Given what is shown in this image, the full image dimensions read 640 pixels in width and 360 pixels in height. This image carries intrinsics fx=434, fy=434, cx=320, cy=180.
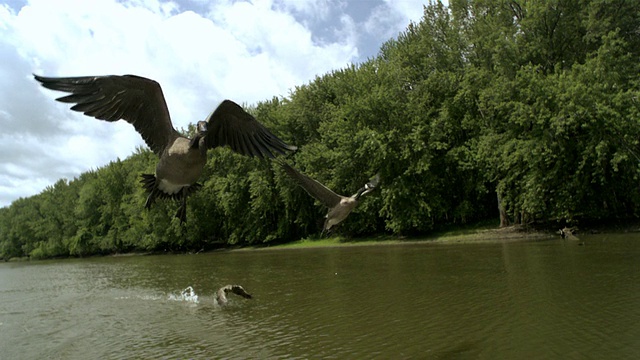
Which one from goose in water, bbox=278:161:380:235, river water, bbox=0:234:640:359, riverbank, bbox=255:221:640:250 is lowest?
river water, bbox=0:234:640:359

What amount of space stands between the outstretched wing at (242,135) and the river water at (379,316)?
338 cm

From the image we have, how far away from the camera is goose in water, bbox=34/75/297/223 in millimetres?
5324

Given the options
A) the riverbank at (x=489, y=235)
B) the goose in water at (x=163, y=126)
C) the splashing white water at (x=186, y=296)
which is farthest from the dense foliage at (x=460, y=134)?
the goose in water at (x=163, y=126)

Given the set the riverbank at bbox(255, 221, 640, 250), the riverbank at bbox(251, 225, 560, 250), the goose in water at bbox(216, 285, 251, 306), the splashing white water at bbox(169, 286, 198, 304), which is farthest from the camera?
the riverbank at bbox(251, 225, 560, 250)

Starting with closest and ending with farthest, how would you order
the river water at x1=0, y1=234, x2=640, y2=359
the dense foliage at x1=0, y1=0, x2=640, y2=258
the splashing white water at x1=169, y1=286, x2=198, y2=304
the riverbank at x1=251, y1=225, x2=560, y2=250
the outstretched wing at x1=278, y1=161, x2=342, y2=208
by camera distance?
the river water at x1=0, y1=234, x2=640, y2=359 → the outstretched wing at x1=278, y1=161, x2=342, y2=208 → the splashing white water at x1=169, y1=286, x2=198, y2=304 → the dense foliage at x1=0, y1=0, x2=640, y2=258 → the riverbank at x1=251, y1=225, x2=560, y2=250

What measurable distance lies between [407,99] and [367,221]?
32.4 ft

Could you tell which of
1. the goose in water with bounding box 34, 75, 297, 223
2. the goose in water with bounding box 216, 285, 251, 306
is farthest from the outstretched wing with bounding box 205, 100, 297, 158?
the goose in water with bounding box 216, 285, 251, 306

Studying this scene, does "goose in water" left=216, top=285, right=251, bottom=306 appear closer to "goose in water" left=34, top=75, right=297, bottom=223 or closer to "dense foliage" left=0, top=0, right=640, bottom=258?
"goose in water" left=34, top=75, right=297, bottom=223

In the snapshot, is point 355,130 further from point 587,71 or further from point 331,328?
point 331,328

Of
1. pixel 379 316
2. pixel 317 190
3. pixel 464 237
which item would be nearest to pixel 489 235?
pixel 464 237

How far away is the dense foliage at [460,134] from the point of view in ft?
74.1

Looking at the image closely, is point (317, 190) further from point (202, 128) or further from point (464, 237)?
point (464, 237)

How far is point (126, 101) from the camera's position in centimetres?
598

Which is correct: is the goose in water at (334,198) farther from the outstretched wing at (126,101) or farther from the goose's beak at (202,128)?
the goose's beak at (202,128)
